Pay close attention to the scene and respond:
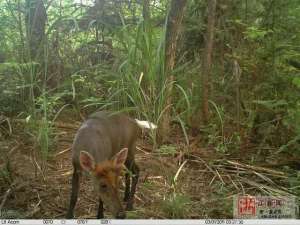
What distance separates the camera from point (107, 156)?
3273 mm

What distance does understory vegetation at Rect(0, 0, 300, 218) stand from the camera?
3367mm

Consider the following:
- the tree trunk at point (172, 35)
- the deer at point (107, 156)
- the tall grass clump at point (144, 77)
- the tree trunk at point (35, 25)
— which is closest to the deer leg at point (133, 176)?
the deer at point (107, 156)

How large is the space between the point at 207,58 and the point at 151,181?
38.7 inches

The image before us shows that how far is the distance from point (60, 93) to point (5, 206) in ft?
2.49

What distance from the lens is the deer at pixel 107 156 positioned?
3.09m

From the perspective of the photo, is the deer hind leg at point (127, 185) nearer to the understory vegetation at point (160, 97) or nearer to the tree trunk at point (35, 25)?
the understory vegetation at point (160, 97)

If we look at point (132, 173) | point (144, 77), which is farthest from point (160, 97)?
point (132, 173)

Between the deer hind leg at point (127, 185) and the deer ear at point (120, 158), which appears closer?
the deer ear at point (120, 158)

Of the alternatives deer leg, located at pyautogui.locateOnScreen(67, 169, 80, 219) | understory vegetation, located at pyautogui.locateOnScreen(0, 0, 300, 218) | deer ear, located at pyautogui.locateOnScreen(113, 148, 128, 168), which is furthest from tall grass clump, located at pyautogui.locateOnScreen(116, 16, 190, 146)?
deer leg, located at pyautogui.locateOnScreen(67, 169, 80, 219)

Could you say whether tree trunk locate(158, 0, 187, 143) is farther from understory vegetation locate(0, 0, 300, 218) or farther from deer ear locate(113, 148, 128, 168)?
deer ear locate(113, 148, 128, 168)

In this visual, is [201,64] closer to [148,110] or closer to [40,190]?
[148,110]

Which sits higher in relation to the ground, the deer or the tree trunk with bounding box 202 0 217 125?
the tree trunk with bounding box 202 0 217 125

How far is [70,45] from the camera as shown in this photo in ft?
12.7

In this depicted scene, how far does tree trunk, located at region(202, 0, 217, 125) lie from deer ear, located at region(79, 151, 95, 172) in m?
0.95
